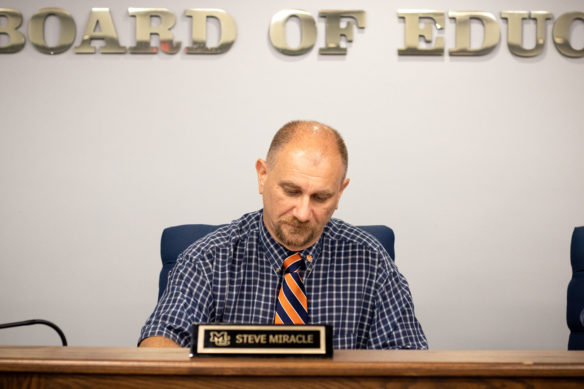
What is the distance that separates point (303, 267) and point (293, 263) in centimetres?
3

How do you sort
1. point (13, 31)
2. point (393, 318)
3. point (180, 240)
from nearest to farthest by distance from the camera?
point (393, 318), point (180, 240), point (13, 31)

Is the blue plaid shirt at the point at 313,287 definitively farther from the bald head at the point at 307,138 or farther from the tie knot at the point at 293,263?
the bald head at the point at 307,138

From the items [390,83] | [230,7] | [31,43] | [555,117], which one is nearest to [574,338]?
[555,117]

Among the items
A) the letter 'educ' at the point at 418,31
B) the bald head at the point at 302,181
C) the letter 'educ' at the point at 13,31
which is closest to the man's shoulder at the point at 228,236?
the bald head at the point at 302,181

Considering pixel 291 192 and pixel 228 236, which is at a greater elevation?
pixel 291 192

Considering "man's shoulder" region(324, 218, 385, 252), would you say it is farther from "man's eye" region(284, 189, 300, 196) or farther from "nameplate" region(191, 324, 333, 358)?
"nameplate" region(191, 324, 333, 358)

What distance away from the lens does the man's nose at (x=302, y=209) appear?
1464mm

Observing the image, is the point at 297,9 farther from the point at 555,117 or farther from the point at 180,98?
the point at 555,117

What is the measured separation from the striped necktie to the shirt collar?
1 centimetres

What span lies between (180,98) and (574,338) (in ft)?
5.98

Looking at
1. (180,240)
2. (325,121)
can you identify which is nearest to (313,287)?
(180,240)

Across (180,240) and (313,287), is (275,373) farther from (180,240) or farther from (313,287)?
(180,240)

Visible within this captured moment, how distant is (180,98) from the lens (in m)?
2.59

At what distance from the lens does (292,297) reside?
1.52 metres
